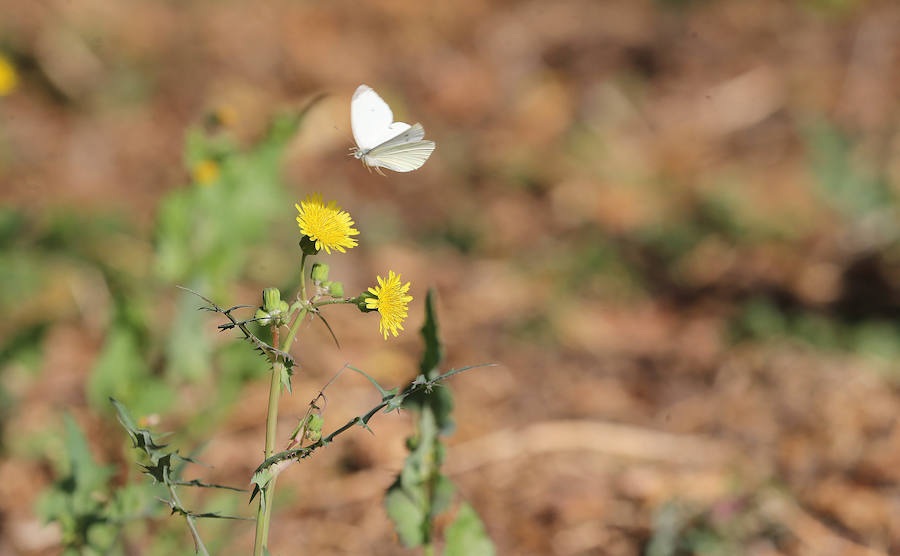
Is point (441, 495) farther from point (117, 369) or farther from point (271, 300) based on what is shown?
point (117, 369)

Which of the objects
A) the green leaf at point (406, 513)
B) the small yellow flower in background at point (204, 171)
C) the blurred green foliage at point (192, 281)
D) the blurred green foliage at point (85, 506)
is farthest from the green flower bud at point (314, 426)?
the small yellow flower in background at point (204, 171)

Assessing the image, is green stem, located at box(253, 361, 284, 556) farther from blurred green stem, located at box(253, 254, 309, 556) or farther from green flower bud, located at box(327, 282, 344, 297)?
green flower bud, located at box(327, 282, 344, 297)

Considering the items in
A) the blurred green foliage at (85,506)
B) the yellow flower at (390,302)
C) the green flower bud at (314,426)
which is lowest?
the blurred green foliage at (85,506)

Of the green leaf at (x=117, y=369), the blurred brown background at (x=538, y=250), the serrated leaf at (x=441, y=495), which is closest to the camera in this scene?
the serrated leaf at (x=441, y=495)

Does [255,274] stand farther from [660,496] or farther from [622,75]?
[622,75]

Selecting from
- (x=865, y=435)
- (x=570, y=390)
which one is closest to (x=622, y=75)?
(x=570, y=390)

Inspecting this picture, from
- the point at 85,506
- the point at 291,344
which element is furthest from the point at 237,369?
the point at 291,344

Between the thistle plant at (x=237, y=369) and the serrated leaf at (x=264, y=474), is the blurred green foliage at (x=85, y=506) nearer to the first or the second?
the thistle plant at (x=237, y=369)
